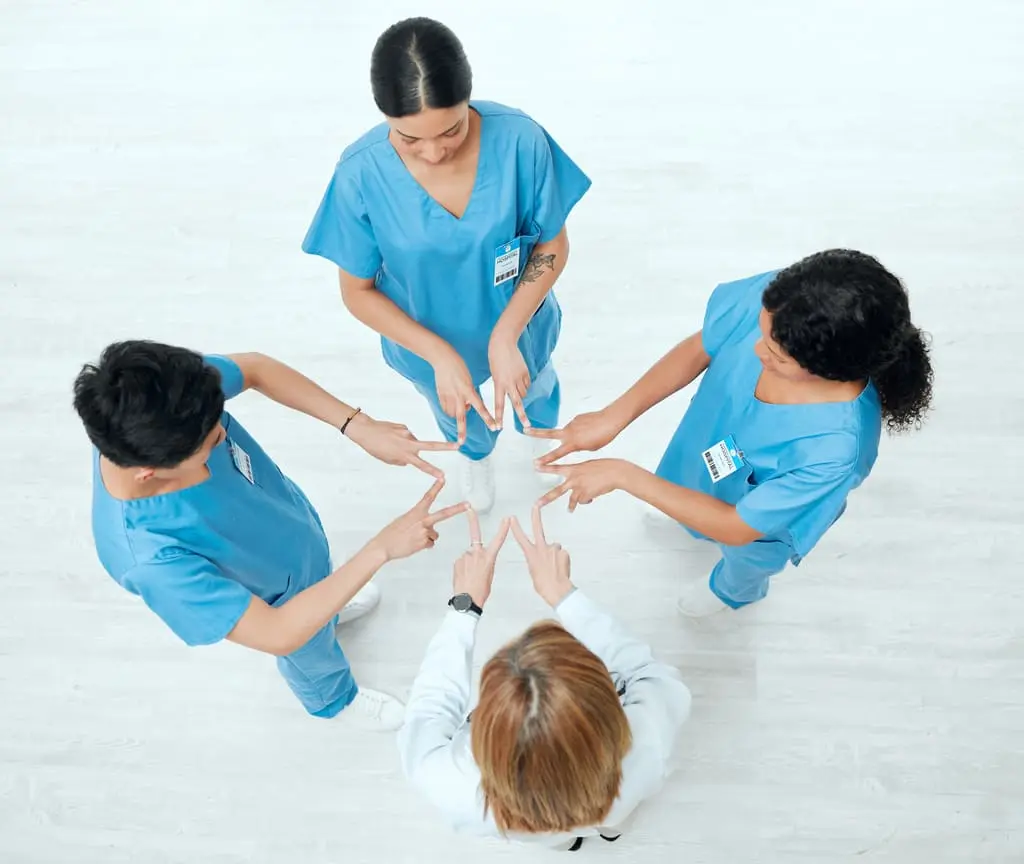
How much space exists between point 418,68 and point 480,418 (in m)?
0.92

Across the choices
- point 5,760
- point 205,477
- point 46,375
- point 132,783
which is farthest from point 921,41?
point 5,760

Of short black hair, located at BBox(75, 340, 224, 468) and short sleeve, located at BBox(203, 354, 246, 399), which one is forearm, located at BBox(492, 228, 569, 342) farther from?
short black hair, located at BBox(75, 340, 224, 468)

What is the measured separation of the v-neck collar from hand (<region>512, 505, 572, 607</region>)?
1.92ft

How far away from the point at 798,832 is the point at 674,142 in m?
2.13

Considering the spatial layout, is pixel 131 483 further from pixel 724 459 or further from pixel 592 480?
pixel 724 459

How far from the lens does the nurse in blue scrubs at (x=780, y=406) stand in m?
1.23

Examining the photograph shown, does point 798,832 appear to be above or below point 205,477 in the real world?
below

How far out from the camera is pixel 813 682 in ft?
7.19

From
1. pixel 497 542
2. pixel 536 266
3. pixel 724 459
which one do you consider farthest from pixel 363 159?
pixel 724 459

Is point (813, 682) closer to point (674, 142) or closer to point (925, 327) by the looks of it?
point (925, 327)

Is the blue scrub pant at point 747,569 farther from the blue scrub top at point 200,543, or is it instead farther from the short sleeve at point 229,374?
the short sleeve at point 229,374

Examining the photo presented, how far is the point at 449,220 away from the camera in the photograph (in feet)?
5.16

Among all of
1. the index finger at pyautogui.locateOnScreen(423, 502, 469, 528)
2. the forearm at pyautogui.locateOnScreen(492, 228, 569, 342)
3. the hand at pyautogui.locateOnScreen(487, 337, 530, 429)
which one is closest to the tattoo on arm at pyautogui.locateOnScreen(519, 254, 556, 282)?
the forearm at pyautogui.locateOnScreen(492, 228, 569, 342)

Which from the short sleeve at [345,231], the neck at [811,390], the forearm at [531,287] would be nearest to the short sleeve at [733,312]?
the neck at [811,390]
